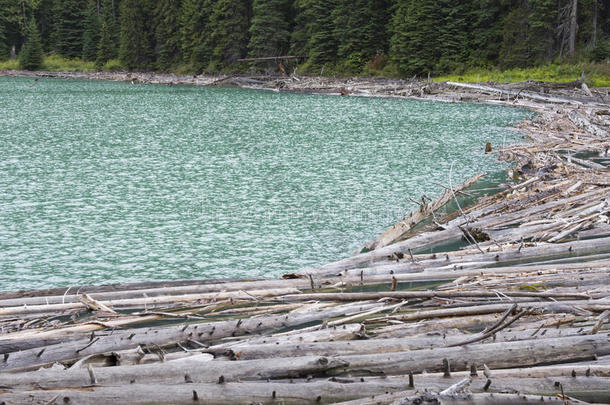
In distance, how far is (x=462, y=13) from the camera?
67500 mm

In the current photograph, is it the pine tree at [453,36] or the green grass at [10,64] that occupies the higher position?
the pine tree at [453,36]

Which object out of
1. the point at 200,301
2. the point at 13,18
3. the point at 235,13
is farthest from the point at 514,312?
the point at 13,18

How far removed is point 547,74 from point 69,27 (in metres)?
93.1

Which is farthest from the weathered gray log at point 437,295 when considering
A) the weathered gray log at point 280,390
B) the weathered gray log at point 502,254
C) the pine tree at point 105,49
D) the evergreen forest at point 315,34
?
the pine tree at point 105,49

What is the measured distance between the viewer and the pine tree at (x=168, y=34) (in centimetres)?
9894

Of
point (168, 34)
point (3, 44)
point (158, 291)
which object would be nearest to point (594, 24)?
point (158, 291)

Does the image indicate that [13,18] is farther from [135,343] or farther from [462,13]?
[135,343]

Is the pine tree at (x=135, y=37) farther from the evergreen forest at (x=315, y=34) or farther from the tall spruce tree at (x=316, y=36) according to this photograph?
the tall spruce tree at (x=316, y=36)

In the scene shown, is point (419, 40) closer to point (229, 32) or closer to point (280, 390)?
point (229, 32)

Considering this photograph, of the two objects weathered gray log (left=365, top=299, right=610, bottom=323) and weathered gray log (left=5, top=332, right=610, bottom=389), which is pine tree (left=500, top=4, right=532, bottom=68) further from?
weathered gray log (left=5, top=332, right=610, bottom=389)

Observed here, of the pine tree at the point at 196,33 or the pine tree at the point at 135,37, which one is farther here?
the pine tree at the point at 135,37

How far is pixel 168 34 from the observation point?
329ft

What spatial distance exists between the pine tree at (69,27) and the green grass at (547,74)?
7772 centimetres

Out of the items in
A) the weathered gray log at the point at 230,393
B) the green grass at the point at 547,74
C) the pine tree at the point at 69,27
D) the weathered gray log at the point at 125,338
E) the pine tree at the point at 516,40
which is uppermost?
the pine tree at the point at 69,27
